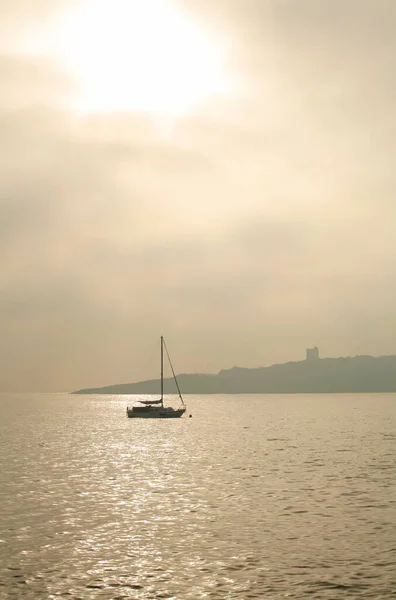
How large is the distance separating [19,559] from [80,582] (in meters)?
5.71

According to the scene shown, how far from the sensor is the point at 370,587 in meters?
29.2

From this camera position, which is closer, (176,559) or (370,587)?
(370,587)

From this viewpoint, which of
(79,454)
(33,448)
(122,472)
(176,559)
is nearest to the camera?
(176,559)

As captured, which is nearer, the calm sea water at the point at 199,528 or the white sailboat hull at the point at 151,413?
the calm sea water at the point at 199,528

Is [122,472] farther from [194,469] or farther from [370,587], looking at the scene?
[370,587]

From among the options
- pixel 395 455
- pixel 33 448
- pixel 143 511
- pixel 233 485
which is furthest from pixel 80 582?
pixel 33 448

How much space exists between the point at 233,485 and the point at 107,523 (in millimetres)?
19229

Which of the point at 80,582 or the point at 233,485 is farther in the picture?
the point at 233,485

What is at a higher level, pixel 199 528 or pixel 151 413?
pixel 151 413

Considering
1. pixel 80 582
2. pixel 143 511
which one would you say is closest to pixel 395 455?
pixel 143 511

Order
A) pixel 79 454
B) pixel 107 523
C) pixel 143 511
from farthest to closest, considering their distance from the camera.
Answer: pixel 79 454 → pixel 143 511 → pixel 107 523

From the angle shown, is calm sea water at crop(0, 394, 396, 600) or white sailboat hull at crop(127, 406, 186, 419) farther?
white sailboat hull at crop(127, 406, 186, 419)

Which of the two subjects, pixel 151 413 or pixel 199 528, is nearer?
pixel 199 528

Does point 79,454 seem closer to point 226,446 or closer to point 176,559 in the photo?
point 226,446
